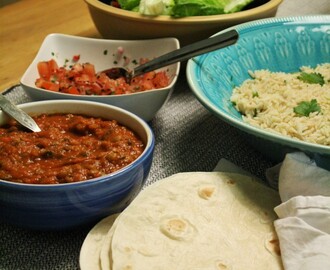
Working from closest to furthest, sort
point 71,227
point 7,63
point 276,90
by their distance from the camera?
point 71,227 → point 276,90 → point 7,63

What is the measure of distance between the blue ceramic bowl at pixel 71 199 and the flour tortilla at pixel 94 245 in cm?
3

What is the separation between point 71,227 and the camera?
4.06ft

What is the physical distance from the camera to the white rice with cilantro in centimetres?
146

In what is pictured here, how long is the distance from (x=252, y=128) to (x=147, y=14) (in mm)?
828

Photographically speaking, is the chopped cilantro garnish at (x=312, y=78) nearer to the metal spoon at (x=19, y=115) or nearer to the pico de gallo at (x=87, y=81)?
the pico de gallo at (x=87, y=81)

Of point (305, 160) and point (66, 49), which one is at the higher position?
point (66, 49)

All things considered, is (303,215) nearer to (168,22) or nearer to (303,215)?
(303,215)

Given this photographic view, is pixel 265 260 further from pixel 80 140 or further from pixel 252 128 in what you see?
pixel 80 140

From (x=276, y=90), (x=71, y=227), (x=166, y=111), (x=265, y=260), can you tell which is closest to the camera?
(x=265, y=260)

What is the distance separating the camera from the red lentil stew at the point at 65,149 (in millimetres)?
1207

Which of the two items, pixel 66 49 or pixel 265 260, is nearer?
pixel 265 260

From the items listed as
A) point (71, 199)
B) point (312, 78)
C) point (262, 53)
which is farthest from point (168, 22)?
point (71, 199)

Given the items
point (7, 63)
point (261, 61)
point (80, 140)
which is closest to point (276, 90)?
point (261, 61)

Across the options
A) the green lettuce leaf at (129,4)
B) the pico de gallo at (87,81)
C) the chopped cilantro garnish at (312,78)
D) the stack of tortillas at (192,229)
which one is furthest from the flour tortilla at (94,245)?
the green lettuce leaf at (129,4)
